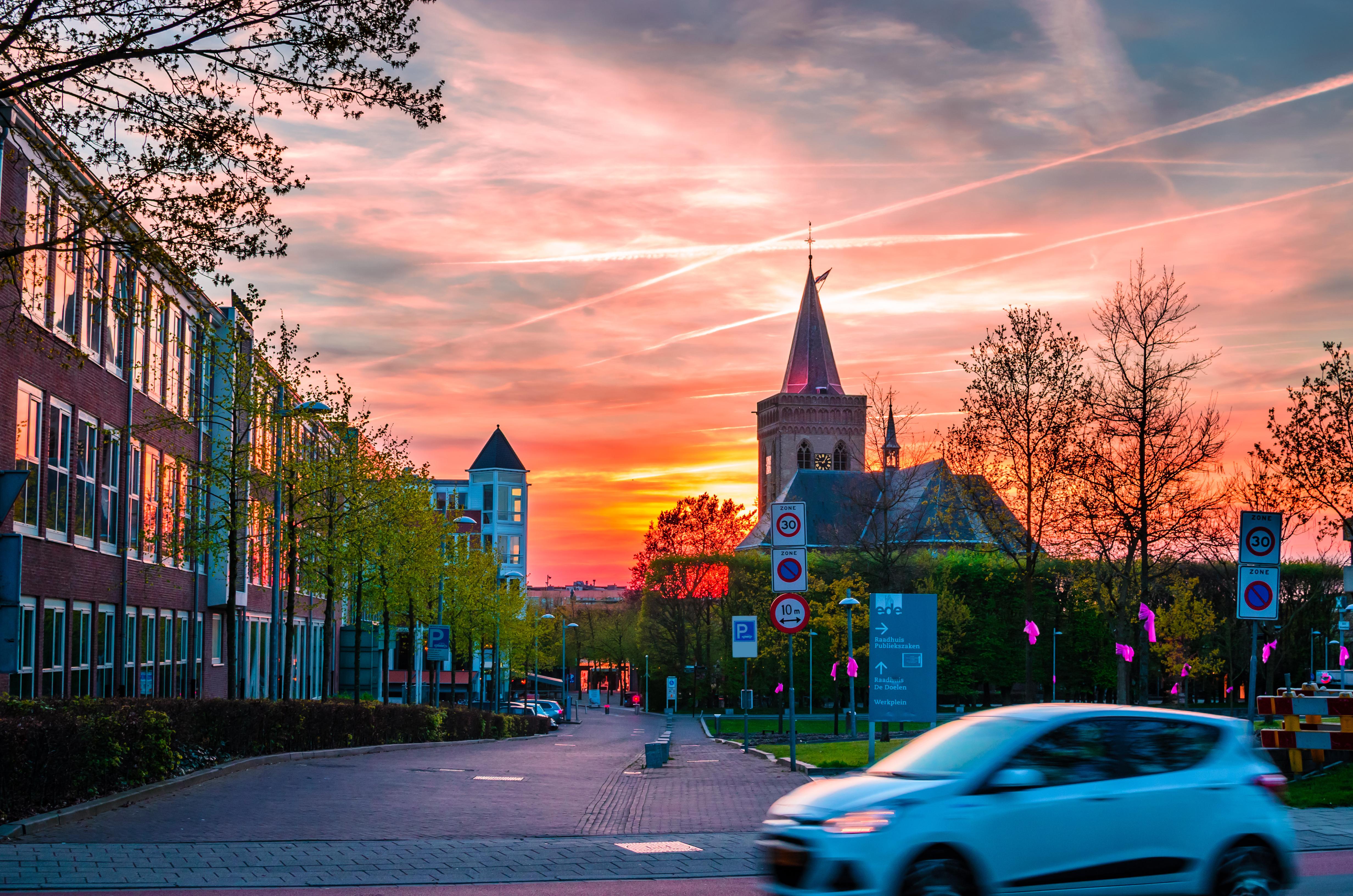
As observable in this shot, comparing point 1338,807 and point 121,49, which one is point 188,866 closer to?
point 121,49

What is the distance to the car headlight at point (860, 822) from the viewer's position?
8078 mm

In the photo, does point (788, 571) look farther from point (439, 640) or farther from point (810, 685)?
point (810, 685)

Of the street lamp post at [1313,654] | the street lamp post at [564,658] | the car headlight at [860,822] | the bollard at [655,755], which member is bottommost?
the street lamp post at [564,658]

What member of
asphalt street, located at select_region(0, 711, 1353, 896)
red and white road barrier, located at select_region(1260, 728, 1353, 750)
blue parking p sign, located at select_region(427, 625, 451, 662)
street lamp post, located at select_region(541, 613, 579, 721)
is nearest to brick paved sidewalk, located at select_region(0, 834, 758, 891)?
asphalt street, located at select_region(0, 711, 1353, 896)

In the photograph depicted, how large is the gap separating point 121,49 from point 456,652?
57.1m

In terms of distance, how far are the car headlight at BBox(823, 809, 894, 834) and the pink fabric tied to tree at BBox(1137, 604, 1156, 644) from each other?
22.9 metres

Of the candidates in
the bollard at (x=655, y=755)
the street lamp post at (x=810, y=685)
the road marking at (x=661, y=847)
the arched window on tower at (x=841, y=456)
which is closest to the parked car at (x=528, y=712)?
the street lamp post at (x=810, y=685)

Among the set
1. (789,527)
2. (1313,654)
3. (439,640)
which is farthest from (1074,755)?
(1313,654)

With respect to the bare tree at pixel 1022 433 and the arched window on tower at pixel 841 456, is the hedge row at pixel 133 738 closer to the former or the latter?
the bare tree at pixel 1022 433

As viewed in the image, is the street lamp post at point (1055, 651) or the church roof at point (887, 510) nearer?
the church roof at point (887, 510)

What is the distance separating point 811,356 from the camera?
13300 centimetres

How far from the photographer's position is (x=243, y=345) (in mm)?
44938

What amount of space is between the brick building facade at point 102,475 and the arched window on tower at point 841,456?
9496 cm

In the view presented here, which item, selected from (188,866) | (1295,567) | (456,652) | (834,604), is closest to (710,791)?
(188,866)
